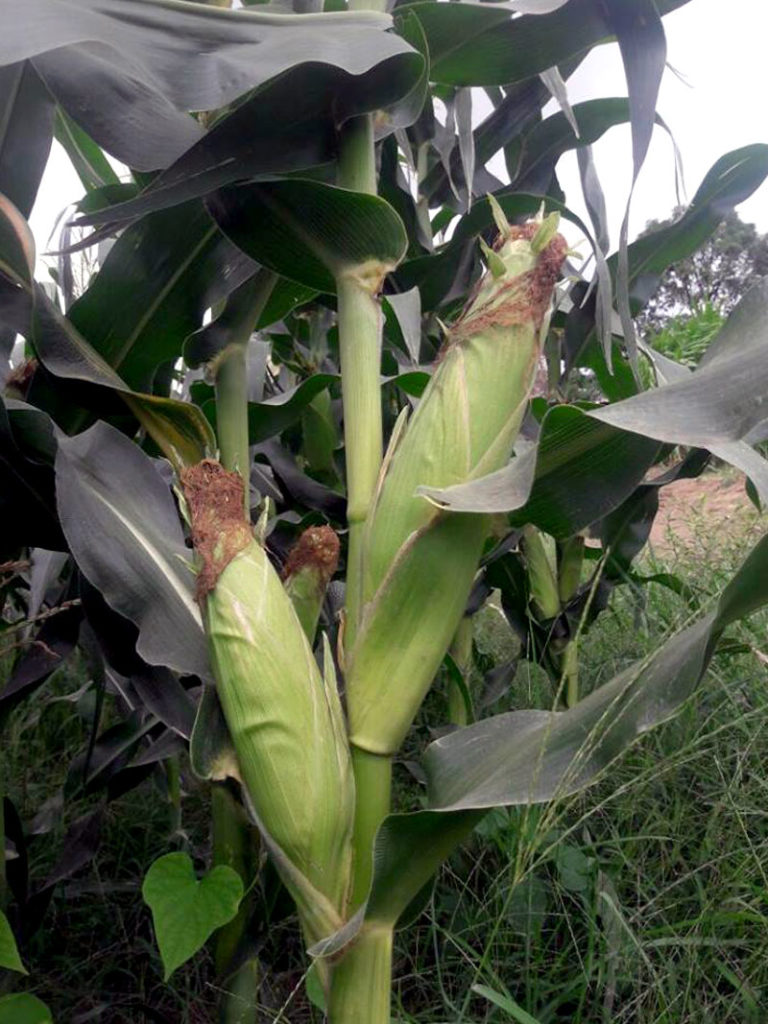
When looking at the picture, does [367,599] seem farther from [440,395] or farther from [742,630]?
[742,630]

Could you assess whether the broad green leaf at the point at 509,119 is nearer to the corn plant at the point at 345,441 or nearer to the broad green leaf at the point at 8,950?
the corn plant at the point at 345,441

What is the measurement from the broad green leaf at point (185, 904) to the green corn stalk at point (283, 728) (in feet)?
0.36

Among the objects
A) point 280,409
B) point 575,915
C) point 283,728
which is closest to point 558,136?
point 280,409

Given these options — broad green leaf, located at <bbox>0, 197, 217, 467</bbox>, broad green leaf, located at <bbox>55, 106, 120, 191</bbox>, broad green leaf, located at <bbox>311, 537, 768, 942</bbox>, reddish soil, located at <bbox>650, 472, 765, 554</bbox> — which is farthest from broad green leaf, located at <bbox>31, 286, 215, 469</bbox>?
reddish soil, located at <bbox>650, 472, 765, 554</bbox>

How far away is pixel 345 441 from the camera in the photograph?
2.41 ft

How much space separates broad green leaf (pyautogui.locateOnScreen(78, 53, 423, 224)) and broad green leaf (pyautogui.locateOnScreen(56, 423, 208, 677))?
21cm

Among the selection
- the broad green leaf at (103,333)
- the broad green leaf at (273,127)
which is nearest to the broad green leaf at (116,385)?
→ the broad green leaf at (103,333)

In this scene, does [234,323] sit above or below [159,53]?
below

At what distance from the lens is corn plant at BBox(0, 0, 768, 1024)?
600mm

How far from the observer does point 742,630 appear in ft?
5.38

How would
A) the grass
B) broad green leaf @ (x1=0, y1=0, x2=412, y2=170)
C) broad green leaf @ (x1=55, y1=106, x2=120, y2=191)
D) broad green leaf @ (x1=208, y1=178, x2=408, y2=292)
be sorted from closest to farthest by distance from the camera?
broad green leaf @ (x1=0, y1=0, x2=412, y2=170) < broad green leaf @ (x1=208, y1=178, x2=408, y2=292) < the grass < broad green leaf @ (x1=55, y1=106, x2=120, y2=191)

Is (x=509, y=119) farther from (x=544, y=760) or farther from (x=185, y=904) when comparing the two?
(x=185, y=904)

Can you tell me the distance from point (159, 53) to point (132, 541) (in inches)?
14.9

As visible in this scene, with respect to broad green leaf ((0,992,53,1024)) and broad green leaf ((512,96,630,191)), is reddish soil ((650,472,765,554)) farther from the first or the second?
broad green leaf ((0,992,53,1024))
